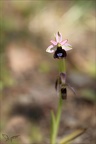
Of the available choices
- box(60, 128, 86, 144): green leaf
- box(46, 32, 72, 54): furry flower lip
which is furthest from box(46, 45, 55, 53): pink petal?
box(60, 128, 86, 144): green leaf

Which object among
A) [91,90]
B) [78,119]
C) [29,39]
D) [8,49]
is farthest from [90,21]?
[78,119]

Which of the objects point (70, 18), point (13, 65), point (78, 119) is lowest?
point (78, 119)

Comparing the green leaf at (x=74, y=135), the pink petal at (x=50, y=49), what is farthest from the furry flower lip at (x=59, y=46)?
the green leaf at (x=74, y=135)

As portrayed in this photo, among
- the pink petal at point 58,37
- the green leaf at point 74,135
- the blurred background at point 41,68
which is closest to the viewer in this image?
the pink petal at point 58,37

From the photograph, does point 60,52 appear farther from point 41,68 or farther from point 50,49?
point 41,68

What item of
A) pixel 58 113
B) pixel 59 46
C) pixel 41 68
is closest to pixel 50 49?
pixel 59 46

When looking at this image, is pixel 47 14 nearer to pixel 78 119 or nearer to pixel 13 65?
pixel 13 65

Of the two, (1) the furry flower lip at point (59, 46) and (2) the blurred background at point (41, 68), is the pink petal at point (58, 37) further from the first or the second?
(2) the blurred background at point (41, 68)

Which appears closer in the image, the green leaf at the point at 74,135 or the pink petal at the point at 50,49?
the pink petal at the point at 50,49
